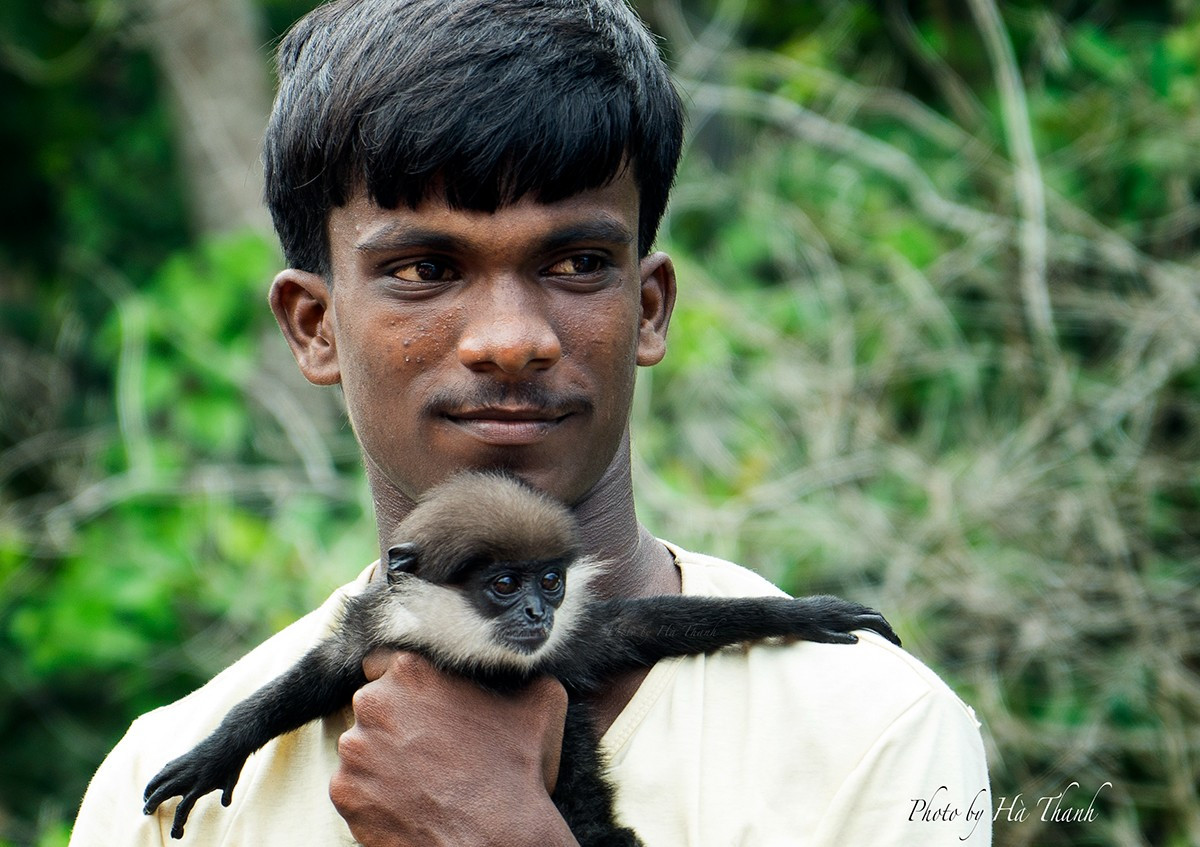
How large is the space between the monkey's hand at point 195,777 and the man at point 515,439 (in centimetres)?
7

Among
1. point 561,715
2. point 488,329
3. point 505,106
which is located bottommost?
point 561,715

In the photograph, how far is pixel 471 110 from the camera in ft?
8.10

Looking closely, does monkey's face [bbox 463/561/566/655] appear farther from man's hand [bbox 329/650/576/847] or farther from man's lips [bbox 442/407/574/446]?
man's lips [bbox 442/407/574/446]

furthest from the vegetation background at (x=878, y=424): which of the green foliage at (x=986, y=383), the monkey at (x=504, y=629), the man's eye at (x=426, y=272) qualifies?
the man's eye at (x=426, y=272)

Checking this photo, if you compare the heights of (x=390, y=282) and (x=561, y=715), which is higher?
(x=390, y=282)

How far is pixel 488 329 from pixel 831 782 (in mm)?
1028

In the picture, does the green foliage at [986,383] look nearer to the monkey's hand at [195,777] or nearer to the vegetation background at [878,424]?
the vegetation background at [878,424]

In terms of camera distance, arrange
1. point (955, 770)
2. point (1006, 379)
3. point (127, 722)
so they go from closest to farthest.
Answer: point (955, 770)
point (1006, 379)
point (127, 722)

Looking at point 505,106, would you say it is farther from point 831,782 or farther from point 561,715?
point 831,782

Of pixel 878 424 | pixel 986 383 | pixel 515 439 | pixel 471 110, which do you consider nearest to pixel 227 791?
pixel 515 439

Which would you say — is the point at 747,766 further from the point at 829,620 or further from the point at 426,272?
the point at 426,272

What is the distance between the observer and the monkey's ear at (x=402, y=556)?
252 cm

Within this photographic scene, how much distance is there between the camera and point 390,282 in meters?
2.51

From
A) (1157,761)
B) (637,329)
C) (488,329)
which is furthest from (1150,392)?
(488,329)
